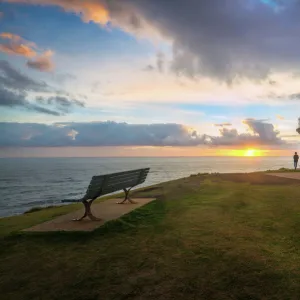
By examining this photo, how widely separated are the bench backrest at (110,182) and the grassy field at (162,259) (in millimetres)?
1004

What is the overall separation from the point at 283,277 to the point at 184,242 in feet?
6.53

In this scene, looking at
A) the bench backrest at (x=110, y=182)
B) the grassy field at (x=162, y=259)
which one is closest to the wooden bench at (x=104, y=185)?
the bench backrest at (x=110, y=182)

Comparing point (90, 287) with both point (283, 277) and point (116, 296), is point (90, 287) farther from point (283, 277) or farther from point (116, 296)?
point (283, 277)

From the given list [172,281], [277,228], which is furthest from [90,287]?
[277,228]

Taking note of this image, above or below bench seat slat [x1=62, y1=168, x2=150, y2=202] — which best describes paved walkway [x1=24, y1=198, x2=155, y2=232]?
below

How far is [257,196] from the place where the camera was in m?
11.5

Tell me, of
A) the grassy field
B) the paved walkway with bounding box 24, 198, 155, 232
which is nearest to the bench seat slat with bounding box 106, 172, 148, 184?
the paved walkway with bounding box 24, 198, 155, 232

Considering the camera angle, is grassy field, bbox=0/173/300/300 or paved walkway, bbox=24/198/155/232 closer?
grassy field, bbox=0/173/300/300

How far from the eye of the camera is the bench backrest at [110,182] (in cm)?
784

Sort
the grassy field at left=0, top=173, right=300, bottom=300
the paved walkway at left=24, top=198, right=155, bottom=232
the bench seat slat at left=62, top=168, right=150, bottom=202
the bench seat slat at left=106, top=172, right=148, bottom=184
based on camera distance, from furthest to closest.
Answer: the bench seat slat at left=106, top=172, right=148, bottom=184 → the bench seat slat at left=62, top=168, right=150, bottom=202 → the paved walkway at left=24, top=198, right=155, bottom=232 → the grassy field at left=0, top=173, right=300, bottom=300

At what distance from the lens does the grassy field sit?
3.96 m

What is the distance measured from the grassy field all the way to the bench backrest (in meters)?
1.00

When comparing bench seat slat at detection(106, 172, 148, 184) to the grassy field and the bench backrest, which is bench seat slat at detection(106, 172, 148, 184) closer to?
the bench backrest

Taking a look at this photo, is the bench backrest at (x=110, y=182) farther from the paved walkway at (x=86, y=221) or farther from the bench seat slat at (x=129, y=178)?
the paved walkway at (x=86, y=221)
